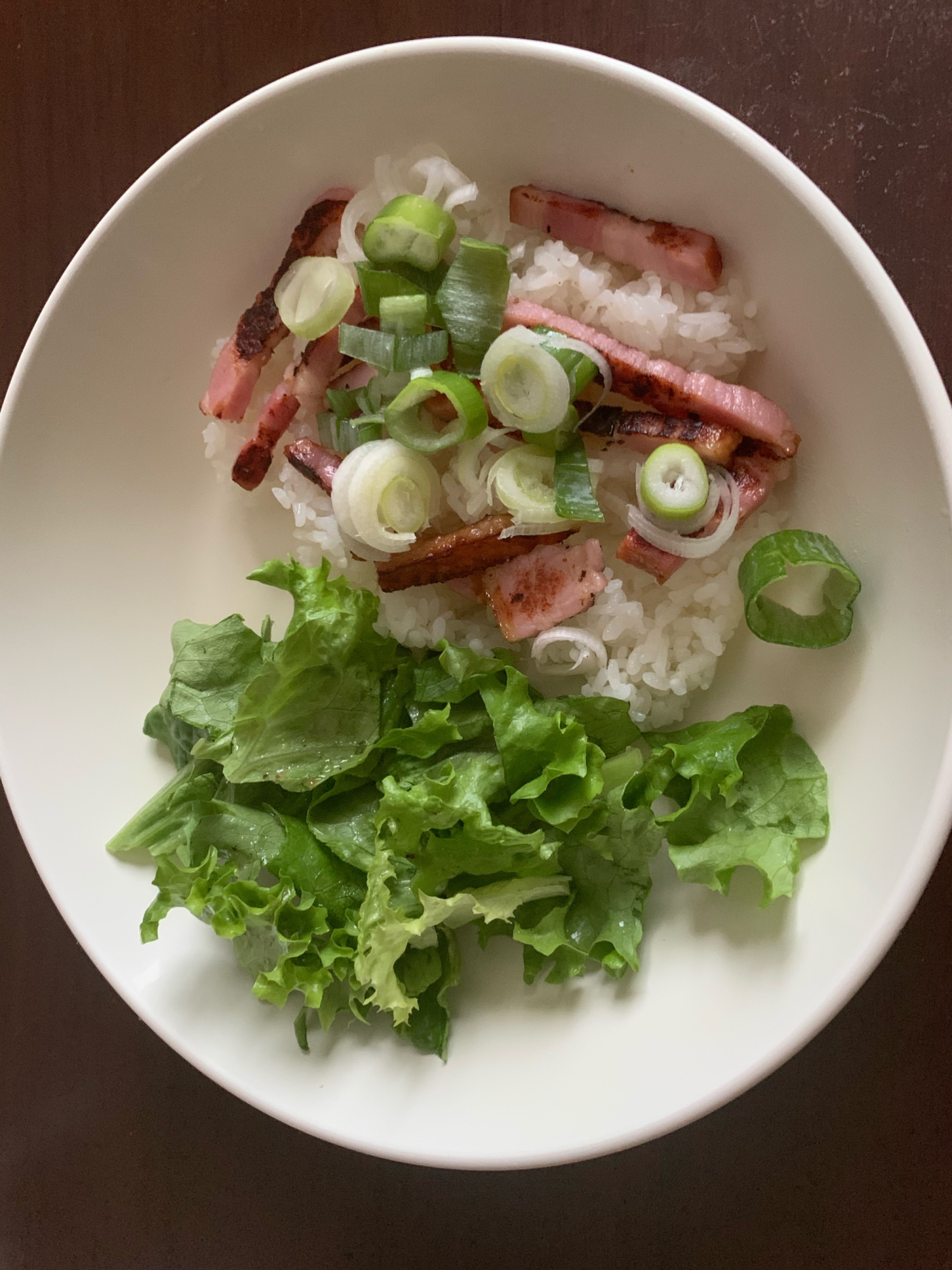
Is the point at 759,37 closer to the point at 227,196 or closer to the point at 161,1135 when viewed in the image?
the point at 227,196

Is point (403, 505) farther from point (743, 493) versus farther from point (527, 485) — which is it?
point (743, 493)

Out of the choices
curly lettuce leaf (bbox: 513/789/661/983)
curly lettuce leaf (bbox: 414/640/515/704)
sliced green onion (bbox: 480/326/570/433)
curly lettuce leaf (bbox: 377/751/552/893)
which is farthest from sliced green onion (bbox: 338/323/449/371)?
curly lettuce leaf (bbox: 513/789/661/983)

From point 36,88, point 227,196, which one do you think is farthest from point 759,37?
point 36,88

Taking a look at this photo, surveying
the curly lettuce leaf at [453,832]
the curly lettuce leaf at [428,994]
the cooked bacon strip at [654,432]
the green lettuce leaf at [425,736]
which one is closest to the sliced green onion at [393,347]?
the cooked bacon strip at [654,432]

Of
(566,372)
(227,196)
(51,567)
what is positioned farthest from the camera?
(51,567)

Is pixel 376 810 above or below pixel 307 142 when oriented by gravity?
below

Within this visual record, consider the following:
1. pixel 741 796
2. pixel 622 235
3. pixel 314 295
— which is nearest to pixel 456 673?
pixel 741 796

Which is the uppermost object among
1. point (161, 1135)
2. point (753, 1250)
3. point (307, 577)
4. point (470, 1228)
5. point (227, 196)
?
point (227, 196)
